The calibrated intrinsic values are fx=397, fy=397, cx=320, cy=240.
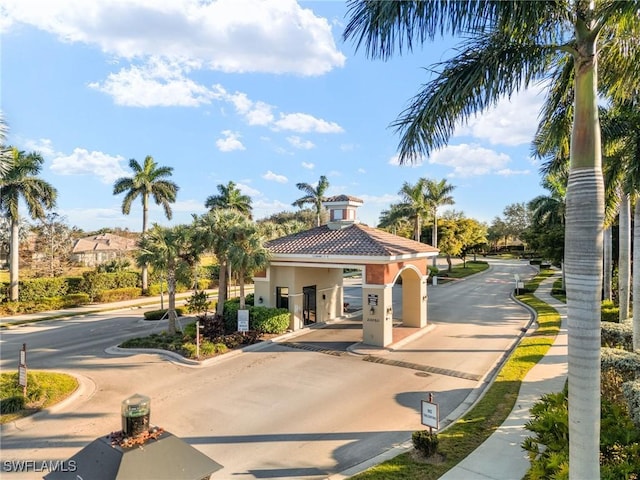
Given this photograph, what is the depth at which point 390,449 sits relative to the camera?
912 cm

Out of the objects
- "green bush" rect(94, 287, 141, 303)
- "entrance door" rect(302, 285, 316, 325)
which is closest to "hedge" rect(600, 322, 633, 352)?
"entrance door" rect(302, 285, 316, 325)

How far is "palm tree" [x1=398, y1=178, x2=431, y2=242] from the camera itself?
44.1m

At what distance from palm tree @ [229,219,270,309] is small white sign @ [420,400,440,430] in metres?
11.8

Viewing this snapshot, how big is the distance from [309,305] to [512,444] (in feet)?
47.3

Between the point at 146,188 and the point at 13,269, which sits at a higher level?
the point at 146,188

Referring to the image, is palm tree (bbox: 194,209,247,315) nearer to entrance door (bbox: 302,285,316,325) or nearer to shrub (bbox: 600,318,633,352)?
entrance door (bbox: 302,285,316,325)

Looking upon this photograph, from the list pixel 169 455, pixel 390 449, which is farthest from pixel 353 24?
pixel 390 449

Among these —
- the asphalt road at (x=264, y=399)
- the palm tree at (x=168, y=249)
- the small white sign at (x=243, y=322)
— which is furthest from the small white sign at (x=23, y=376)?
the small white sign at (x=243, y=322)

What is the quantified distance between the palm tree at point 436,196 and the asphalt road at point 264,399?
26.4 metres

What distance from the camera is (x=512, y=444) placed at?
349 inches

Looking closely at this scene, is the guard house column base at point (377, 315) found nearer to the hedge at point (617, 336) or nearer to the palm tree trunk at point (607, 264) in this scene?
the hedge at point (617, 336)

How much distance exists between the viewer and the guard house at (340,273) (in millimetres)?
17938

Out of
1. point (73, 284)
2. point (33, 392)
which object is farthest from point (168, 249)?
point (73, 284)

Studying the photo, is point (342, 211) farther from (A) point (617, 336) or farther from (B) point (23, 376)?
(B) point (23, 376)
